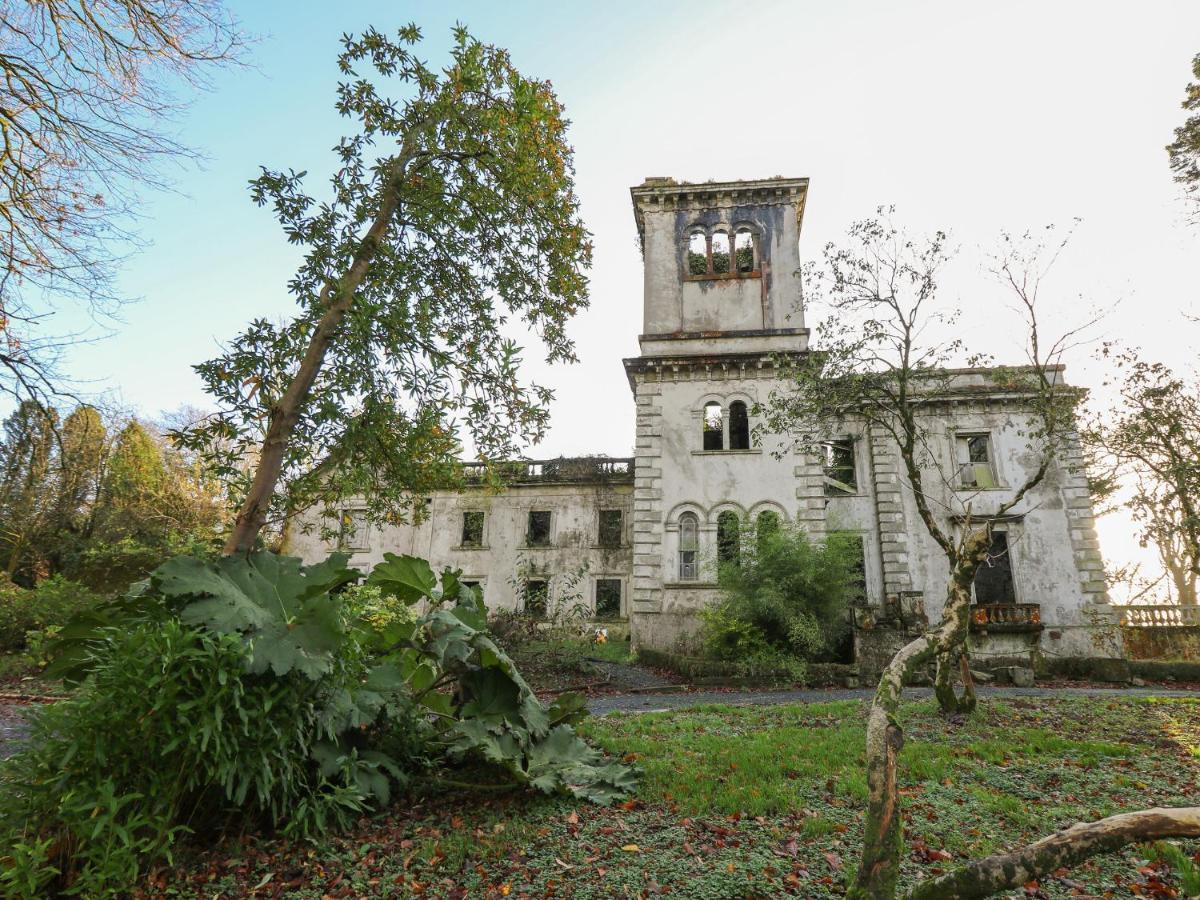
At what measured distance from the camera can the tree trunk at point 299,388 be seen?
20.1 feet

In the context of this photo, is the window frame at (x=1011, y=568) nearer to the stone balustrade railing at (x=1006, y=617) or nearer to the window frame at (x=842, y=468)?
the stone balustrade railing at (x=1006, y=617)

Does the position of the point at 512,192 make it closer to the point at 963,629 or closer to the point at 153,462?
the point at 963,629

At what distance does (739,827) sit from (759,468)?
1617 centimetres

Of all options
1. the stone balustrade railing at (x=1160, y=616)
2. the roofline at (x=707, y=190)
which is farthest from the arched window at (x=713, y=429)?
the stone balustrade railing at (x=1160, y=616)

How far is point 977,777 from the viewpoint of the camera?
590cm

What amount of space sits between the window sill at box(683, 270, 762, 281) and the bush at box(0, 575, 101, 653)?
764 inches

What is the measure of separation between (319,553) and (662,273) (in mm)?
18841

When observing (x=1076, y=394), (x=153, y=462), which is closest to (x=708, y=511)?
(x=1076, y=394)

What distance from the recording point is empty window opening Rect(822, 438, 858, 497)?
22266mm

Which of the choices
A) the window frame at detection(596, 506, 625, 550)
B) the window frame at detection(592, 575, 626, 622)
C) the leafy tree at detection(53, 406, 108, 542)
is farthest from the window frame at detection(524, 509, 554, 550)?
the leafy tree at detection(53, 406, 108, 542)

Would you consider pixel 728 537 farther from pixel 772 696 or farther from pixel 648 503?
pixel 772 696

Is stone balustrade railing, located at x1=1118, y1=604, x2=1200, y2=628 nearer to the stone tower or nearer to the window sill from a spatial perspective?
the stone tower

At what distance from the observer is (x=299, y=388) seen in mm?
6605

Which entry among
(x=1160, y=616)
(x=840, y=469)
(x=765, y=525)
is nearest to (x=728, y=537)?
(x=765, y=525)
